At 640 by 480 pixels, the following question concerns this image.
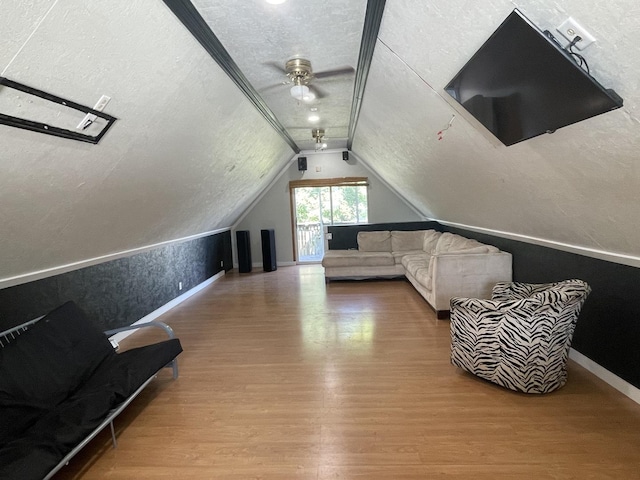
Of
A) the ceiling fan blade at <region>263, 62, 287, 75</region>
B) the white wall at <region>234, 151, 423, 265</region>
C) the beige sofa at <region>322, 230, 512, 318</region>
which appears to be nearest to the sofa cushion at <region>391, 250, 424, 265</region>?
the beige sofa at <region>322, 230, 512, 318</region>

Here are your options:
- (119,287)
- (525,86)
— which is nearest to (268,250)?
(119,287)

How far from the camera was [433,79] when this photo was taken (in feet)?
7.30

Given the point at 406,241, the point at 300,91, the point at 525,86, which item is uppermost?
the point at 300,91

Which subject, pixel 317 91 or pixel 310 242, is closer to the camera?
pixel 317 91

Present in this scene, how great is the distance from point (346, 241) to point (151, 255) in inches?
145

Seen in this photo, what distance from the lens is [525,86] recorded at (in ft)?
5.28

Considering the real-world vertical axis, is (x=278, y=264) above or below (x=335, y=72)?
below

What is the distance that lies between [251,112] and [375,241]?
3.60 metres

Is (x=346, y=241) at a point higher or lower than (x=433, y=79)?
lower

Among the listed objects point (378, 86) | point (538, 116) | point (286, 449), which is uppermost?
point (378, 86)

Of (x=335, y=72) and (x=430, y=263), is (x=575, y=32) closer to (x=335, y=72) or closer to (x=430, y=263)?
(x=335, y=72)

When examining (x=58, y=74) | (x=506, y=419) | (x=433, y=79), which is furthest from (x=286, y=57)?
(x=506, y=419)

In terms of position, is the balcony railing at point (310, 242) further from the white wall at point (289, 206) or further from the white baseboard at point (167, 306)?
the white baseboard at point (167, 306)

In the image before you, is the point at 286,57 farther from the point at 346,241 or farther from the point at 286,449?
the point at 346,241
